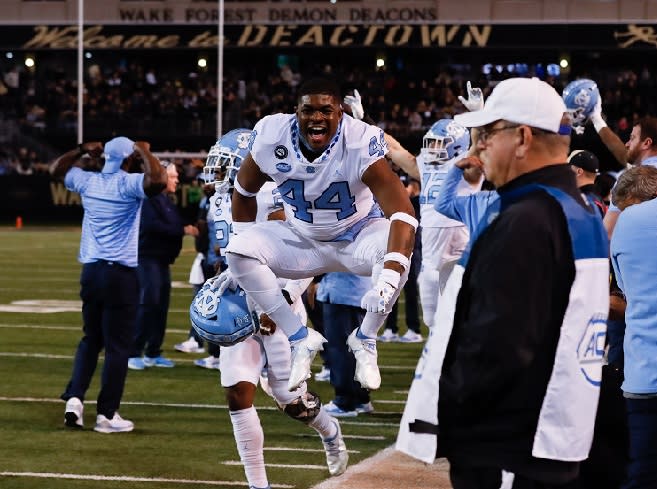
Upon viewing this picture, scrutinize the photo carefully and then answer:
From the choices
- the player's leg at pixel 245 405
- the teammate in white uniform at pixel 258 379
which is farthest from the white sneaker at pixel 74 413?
the player's leg at pixel 245 405

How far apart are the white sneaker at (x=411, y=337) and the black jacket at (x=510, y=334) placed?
1022 cm

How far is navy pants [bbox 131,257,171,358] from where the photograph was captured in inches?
461

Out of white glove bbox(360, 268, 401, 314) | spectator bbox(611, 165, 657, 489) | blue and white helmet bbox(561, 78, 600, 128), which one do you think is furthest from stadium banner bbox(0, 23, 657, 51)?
spectator bbox(611, 165, 657, 489)

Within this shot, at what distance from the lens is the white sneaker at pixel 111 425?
8680 mm

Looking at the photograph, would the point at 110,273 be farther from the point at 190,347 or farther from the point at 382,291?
the point at 190,347

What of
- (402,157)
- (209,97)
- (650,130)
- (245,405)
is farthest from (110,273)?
(209,97)

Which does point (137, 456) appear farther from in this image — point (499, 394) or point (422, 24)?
point (422, 24)

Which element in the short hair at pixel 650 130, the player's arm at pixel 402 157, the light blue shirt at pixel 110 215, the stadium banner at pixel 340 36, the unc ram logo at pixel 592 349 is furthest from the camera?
the stadium banner at pixel 340 36

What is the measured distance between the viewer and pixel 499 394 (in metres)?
3.51

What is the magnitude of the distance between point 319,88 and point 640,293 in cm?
180

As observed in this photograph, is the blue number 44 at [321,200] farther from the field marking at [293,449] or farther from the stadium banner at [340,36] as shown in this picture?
the stadium banner at [340,36]

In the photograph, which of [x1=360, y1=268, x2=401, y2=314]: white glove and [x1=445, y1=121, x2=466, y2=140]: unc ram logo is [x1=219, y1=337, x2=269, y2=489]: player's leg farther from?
[x1=445, y1=121, x2=466, y2=140]: unc ram logo

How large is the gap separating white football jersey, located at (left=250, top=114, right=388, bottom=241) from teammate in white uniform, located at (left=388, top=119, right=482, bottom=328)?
155 inches

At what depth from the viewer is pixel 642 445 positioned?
5129 millimetres
